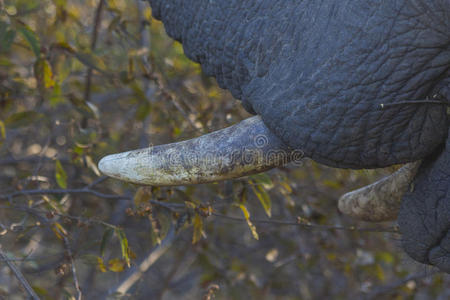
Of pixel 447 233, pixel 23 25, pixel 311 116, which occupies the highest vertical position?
pixel 311 116

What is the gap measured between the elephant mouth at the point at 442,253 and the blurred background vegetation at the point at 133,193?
154mm

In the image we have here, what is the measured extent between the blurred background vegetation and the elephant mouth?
0.50 feet

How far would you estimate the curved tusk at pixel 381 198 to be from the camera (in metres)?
1.40

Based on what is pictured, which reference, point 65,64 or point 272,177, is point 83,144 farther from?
point 272,177

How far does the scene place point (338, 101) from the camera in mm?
1107

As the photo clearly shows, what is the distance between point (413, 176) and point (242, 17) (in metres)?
0.57

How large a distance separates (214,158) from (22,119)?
3.55 feet

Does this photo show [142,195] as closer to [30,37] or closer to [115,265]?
[115,265]

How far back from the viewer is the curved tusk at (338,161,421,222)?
1399 millimetres

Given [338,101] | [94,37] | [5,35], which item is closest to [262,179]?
[338,101]

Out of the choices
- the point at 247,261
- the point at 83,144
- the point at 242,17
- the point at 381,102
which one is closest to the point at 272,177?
the point at 83,144

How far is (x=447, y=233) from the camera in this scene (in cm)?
120

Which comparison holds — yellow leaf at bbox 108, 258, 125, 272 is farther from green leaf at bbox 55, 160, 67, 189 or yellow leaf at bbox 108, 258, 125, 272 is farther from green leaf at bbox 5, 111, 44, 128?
green leaf at bbox 5, 111, 44, 128

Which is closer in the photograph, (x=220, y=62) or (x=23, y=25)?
(x=220, y=62)
